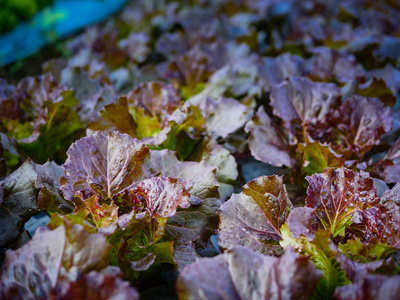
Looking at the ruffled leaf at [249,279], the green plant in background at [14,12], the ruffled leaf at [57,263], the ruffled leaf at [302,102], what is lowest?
the ruffled leaf at [302,102]

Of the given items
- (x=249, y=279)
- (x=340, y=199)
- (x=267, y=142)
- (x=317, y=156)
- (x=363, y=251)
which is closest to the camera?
(x=249, y=279)

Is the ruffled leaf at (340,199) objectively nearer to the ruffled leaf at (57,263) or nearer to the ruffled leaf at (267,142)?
the ruffled leaf at (267,142)

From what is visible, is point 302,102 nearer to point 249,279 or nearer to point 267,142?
point 267,142

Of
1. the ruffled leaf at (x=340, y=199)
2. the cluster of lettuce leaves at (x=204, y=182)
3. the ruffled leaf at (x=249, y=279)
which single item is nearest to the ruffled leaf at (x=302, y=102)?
the cluster of lettuce leaves at (x=204, y=182)

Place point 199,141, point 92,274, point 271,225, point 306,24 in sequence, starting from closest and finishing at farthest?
point 92,274 → point 271,225 → point 199,141 → point 306,24

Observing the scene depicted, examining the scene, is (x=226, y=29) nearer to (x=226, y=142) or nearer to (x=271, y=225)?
(x=226, y=142)

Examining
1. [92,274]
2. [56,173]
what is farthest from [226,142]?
[92,274]

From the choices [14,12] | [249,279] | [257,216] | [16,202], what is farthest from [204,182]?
[14,12]

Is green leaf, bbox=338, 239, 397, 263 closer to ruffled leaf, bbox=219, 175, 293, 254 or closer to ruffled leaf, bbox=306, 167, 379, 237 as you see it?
ruffled leaf, bbox=306, 167, 379, 237
